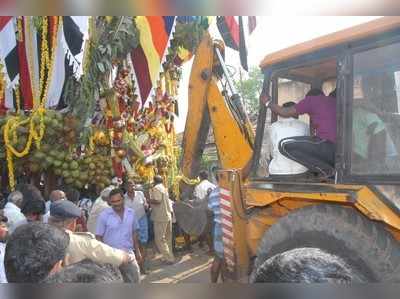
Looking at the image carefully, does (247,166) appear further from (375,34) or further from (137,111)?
(137,111)

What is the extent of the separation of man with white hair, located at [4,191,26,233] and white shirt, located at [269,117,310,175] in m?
1.73

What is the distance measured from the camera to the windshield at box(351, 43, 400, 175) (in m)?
1.95

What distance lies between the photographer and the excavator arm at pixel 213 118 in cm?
334

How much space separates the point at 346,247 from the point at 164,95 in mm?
3840

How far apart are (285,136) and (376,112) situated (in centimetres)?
53

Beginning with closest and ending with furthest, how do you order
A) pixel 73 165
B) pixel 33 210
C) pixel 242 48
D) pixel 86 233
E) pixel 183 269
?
1. pixel 86 233
2. pixel 33 210
3. pixel 242 48
4. pixel 73 165
5. pixel 183 269

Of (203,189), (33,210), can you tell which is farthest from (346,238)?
(203,189)

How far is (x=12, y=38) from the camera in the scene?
13.1 feet

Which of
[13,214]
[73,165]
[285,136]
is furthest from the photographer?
[73,165]

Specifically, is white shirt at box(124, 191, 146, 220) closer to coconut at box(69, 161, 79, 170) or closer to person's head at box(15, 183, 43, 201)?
coconut at box(69, 161, 79, 170)

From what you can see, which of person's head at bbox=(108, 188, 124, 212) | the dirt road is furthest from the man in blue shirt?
Result: the dirt road

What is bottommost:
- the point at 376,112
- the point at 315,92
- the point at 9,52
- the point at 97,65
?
the point at 376,112

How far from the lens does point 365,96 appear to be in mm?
2082

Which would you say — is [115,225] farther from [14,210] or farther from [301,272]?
[301,272]
